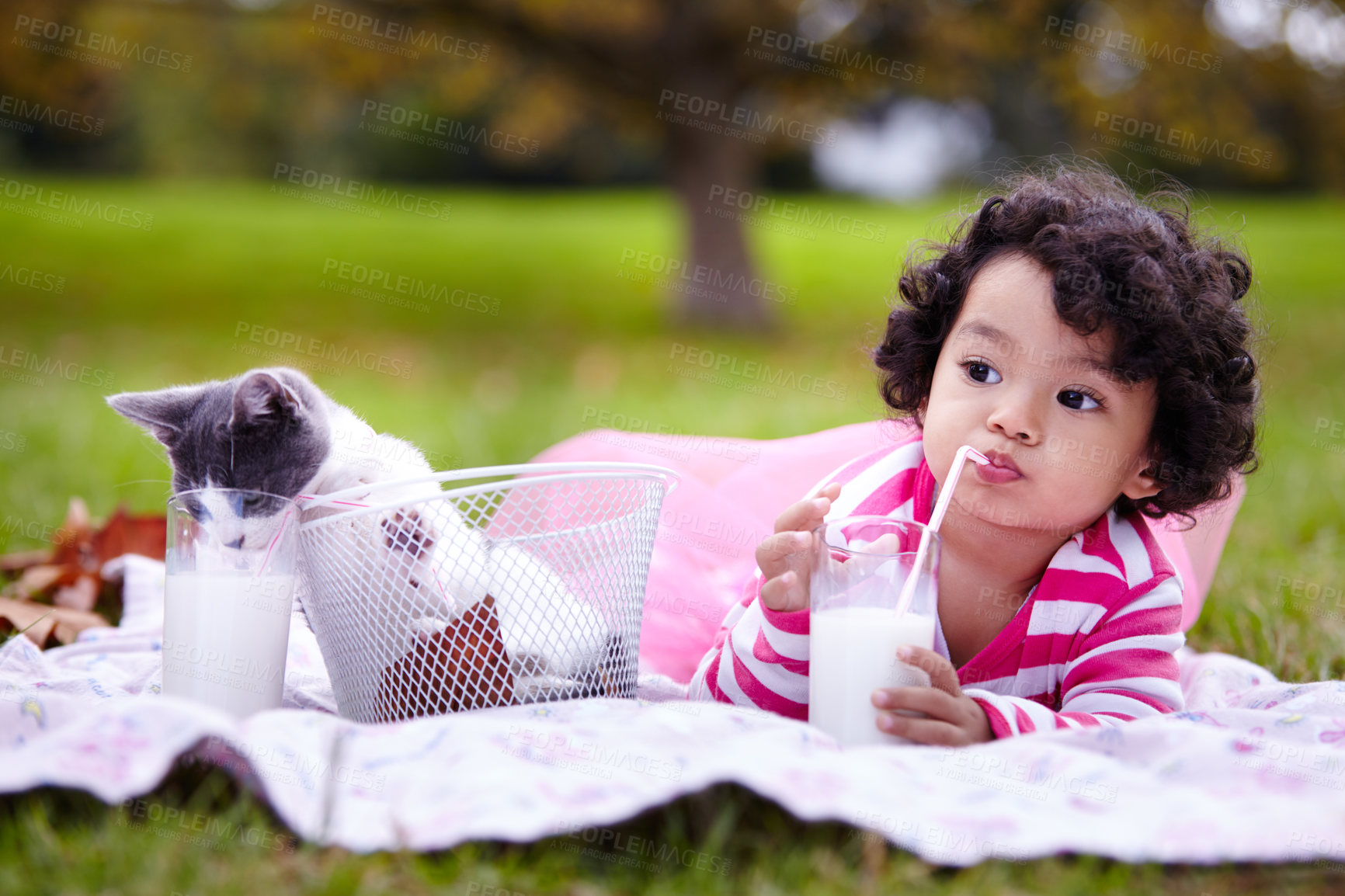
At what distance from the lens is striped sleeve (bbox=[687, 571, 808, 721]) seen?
1611 mm

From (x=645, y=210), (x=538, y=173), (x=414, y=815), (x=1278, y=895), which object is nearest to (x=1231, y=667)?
(x=1278, y=895)

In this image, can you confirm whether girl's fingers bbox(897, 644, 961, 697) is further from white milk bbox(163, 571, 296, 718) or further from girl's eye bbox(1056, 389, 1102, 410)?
white milk bbox(163, 571, 296, 718)

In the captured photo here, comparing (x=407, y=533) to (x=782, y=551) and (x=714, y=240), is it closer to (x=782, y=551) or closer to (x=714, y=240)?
(x=782, y=551)

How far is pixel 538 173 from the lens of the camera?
19031 millimetres

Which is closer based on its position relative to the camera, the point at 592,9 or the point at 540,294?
the point at 592,9

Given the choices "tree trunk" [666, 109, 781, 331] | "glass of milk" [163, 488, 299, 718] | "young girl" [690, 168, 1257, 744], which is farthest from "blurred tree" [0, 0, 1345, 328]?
"glass of milk" [163, 488, 299, 718]

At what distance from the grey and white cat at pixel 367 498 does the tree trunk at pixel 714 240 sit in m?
5.83

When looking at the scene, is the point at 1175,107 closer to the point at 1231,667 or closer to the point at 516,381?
the point at 516,381

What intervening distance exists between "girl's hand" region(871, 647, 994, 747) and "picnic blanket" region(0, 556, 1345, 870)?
51 millimetres

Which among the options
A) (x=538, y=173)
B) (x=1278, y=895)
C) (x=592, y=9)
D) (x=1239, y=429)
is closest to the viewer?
(x=1278, y=895)

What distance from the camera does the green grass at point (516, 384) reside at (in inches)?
43.2

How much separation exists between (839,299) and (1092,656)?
292 inches

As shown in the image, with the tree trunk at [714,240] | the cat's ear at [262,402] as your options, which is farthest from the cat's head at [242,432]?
the tree trunk at [714,240]

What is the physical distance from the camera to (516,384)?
581 cm
